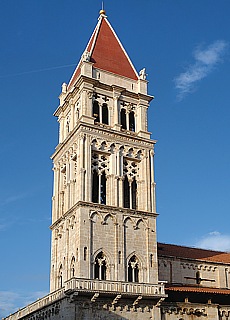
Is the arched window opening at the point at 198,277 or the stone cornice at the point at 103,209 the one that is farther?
the arched window opening at the point at 198,277

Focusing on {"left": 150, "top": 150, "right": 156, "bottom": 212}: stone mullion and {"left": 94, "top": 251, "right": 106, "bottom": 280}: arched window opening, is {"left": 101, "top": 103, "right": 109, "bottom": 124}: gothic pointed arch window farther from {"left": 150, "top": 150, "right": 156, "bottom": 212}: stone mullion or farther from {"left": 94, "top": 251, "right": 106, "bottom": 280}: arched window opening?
{"left": 94, "top": 251, "right": 106, "bottom": 280}: arched window opening

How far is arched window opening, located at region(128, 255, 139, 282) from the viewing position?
36.4 m

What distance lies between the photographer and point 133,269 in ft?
120

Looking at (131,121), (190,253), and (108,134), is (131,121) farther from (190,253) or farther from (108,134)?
(190,253)

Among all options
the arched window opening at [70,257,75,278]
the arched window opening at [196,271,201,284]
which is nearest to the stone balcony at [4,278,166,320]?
the arched window opening at [70,257,75,278]

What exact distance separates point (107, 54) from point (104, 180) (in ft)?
38.2

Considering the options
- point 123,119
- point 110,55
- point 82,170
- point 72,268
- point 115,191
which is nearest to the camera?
point 72,268

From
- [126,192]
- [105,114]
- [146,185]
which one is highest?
[105,114]

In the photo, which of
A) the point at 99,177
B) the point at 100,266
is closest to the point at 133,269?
the point at 100,266

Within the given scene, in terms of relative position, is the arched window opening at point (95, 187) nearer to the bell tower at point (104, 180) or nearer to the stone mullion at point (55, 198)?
the bell tower at point (104, 180)

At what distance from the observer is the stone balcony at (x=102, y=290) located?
32688 millimetres

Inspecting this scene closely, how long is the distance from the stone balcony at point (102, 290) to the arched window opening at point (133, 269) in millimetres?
1414

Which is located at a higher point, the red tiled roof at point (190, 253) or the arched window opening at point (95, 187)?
the arched window opening at point (95, 187)

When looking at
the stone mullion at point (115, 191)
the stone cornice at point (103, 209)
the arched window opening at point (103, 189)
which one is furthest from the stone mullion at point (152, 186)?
the arched window opening at point (103, 189)
